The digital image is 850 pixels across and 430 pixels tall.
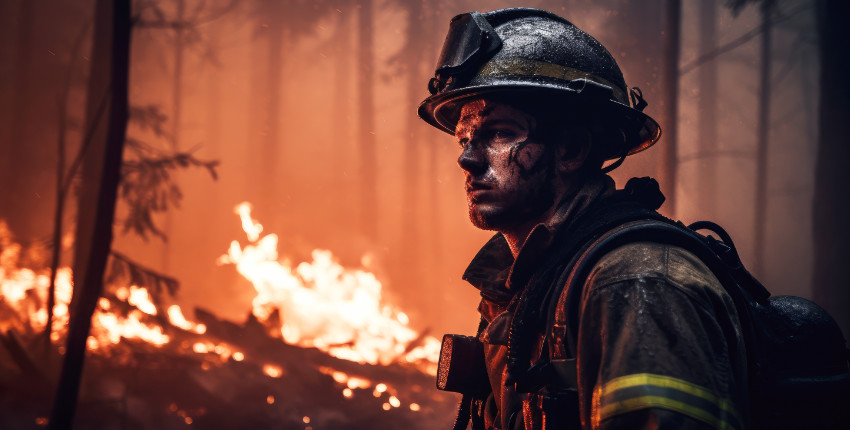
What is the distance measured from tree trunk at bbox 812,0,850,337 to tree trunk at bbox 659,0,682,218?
9.11 ft

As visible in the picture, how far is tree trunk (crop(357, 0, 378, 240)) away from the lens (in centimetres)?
1344

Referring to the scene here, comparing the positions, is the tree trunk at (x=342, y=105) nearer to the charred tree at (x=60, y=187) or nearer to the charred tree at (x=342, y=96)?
the charred tree at (x=342, y=96)

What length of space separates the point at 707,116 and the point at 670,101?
6.12 ft

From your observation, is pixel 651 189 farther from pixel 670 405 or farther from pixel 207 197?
pixel 207 197

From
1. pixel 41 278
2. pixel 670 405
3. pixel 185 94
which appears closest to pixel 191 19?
pixel 185 94

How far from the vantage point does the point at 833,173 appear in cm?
984

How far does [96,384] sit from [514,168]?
27.6 feet

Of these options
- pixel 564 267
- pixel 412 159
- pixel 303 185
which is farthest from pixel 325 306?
pixel 564 267

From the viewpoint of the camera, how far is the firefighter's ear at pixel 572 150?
7.04ft

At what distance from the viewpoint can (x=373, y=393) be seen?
30.3 ft

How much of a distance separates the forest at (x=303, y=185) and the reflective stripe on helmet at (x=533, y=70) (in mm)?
5555

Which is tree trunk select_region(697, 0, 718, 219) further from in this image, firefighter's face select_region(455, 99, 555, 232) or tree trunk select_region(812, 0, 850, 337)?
firefighter's face select_region(455, 99, 555, 232)

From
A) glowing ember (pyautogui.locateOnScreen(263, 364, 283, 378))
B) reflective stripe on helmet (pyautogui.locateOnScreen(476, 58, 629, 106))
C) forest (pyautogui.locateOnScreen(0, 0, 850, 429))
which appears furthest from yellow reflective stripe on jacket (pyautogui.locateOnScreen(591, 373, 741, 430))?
glowing ember (pyautogui.locateOnScreen(263, 364, 283, 378))

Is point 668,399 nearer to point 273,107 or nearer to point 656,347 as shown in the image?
point 656,347
